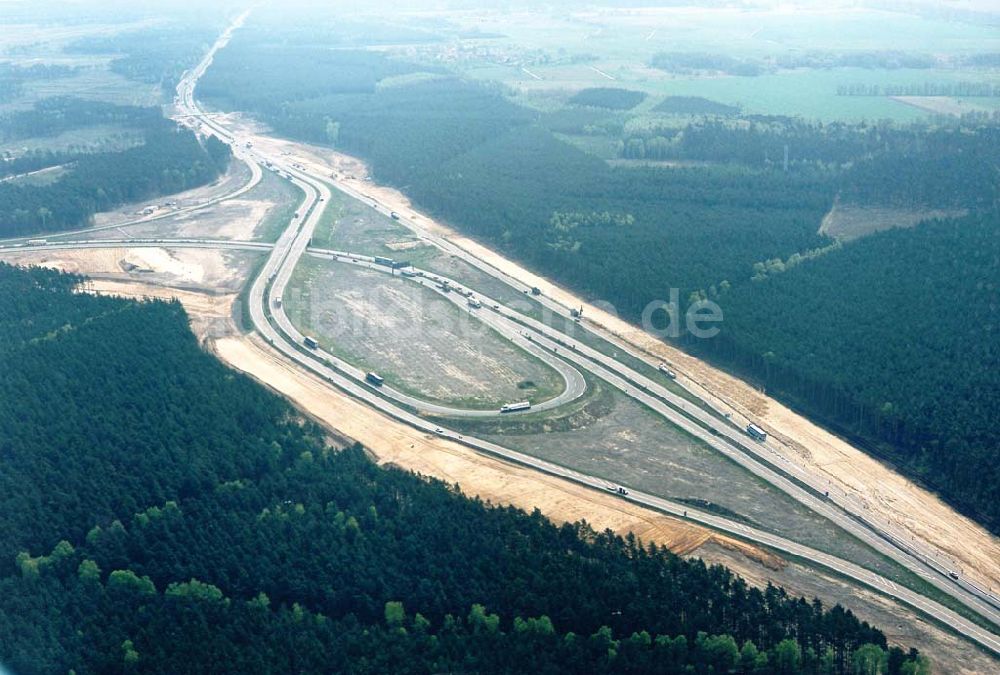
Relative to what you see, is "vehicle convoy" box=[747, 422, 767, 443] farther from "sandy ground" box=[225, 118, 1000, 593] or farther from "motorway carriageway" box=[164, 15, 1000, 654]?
"motorway carriageway" box=[164, 15, 1000, 654]

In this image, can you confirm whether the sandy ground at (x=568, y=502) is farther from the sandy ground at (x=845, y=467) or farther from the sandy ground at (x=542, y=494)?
the sandy ground at (x=845, y=467)

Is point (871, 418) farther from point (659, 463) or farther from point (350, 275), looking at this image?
point (350, 275)

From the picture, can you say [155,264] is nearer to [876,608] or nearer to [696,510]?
[696,510]

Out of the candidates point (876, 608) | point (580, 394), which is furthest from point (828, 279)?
point (876, 608)

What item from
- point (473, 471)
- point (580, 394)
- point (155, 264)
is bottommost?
point (473, 471)

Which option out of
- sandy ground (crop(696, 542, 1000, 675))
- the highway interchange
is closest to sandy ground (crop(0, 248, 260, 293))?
the highway interchange

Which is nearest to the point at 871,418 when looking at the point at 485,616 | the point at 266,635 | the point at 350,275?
the point at 485,616

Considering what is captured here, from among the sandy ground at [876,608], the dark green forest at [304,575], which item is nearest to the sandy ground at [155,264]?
the dark green forest at [304,575]
